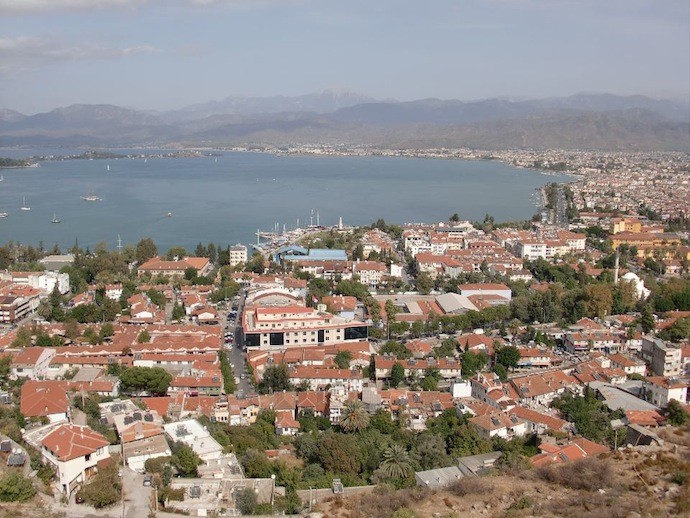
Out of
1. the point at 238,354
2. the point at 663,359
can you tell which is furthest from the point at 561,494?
the point at 238,354

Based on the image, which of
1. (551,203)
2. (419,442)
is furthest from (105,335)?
(551,203)

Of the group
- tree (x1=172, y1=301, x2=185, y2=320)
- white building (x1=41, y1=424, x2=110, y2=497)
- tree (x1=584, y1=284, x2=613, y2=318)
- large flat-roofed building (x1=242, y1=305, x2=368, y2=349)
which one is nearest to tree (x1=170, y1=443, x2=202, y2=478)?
white building (x1=41, y1=424, x2=110, y2=497)

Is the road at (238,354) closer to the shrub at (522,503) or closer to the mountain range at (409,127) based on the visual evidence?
the shrub at (522,503)

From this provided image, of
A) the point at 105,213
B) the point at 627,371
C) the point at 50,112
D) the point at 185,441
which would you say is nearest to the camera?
the point at 185,441

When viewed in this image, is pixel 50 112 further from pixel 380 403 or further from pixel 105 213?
pixel 380 403

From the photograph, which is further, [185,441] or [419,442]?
[419,442]

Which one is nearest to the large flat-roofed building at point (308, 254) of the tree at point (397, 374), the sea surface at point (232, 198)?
the sea surface at point (232, 198)

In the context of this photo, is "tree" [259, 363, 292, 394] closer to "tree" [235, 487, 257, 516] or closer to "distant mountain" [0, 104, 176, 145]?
"tree" [235, 487, 257, 516]
